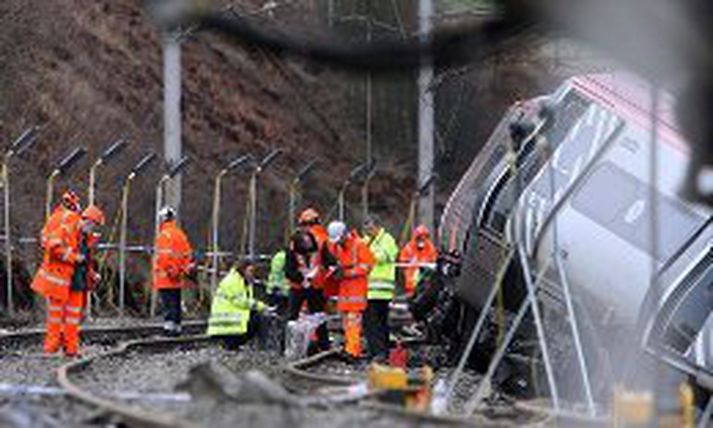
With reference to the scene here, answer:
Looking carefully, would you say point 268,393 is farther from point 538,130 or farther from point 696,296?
point 538,130

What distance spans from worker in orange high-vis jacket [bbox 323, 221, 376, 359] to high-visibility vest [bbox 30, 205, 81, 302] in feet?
9.38

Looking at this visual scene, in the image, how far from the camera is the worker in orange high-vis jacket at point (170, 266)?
70.8 feet

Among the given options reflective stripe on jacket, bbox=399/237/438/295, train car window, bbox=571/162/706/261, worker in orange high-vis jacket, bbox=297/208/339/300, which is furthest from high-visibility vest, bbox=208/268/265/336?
train car window, bbox=571/162/706/261

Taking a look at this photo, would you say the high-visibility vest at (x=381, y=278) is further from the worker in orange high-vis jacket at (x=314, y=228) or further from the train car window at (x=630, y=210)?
the train car window at (x=630, y=210)

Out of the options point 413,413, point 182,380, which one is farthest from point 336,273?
point 413,413

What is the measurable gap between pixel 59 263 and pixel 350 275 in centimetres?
321

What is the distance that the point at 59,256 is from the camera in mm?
17797

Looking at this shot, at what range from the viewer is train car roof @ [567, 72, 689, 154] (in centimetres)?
1495

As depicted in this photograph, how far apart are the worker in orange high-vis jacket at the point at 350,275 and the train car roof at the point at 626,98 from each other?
11.5ft

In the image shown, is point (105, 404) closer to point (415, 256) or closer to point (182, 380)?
point (182, 380)

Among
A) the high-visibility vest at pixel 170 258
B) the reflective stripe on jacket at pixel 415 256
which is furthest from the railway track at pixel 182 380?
the reflective stripe on jacket at pixel 415 256

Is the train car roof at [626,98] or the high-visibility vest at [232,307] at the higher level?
the train car roof at [626,98]

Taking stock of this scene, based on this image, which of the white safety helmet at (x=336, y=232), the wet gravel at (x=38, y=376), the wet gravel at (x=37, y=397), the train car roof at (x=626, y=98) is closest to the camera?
the wet gravel at (x=38, y=376)

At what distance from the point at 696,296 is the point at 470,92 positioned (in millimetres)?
25926
